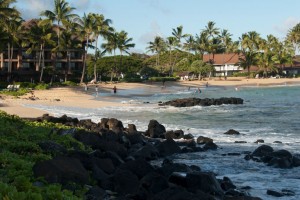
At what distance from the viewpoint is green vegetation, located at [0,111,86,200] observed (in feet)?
26.3

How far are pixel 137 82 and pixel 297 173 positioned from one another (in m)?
70.7

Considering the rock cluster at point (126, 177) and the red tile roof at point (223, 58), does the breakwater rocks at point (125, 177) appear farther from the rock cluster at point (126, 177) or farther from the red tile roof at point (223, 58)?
the red tile roof at point (223, 58)

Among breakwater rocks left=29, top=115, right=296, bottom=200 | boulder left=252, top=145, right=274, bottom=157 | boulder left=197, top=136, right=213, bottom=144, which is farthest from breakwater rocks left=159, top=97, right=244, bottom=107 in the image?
breakwater rocks left=29, top=115, right=296, bottom=200

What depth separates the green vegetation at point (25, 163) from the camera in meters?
8.01

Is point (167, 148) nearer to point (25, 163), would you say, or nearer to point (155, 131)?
point (155, 131)

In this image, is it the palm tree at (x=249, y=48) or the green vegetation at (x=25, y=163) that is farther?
the palm tree at (x=249, y=48)

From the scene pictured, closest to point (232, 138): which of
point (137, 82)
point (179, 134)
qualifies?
point (179, 134)

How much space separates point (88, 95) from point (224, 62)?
213 ft

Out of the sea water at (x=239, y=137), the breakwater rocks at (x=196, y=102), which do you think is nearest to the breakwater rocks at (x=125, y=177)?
the sea water at (x=239, y=137)

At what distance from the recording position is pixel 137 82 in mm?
85250

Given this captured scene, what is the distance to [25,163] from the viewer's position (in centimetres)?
1100

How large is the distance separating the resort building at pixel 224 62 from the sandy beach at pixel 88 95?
506 inches

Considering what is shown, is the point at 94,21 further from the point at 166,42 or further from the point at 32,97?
the point at 166,42

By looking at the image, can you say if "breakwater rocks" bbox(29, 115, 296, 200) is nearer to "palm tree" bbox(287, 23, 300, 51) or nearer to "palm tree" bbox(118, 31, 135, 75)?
"palm tree" bbox(118, 31, 135, 75)
